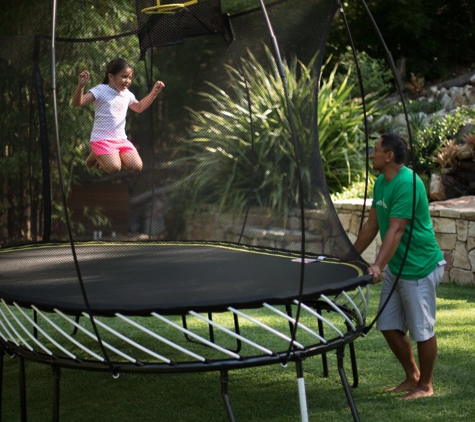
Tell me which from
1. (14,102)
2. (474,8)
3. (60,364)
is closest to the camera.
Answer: (60,364)

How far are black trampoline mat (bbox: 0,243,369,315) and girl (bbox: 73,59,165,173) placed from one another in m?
0.45

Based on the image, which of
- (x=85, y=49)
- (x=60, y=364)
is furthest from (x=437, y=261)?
(x=85, y=49)

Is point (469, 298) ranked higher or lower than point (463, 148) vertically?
lower

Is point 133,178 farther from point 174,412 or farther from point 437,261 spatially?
point 437,261

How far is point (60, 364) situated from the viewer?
237cm

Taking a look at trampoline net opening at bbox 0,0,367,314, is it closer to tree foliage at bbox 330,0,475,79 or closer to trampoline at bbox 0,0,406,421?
trampoline at bbox 0,0,406,421

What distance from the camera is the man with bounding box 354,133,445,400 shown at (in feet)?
9.25

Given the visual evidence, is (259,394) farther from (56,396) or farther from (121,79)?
(121,79)

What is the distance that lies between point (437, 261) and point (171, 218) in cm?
158

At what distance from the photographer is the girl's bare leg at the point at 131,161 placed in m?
3.72

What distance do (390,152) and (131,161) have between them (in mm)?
1406

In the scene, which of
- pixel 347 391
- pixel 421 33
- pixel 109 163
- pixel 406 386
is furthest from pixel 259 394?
pixel 421 33

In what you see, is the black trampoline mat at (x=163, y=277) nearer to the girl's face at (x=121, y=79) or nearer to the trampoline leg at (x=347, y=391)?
the trampoline leg at (x=347, y=391)

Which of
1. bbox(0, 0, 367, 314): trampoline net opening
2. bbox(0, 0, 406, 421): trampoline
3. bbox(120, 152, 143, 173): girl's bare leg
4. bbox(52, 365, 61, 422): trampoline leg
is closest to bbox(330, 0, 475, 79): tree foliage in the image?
bbox(0, 0, 406, 421): trampoline
